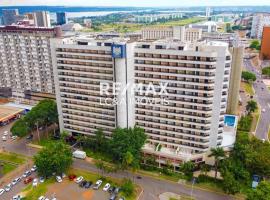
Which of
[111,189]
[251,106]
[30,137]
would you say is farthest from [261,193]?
[30,137]

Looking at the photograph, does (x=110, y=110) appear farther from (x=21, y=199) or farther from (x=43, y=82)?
(x=43, y=82)

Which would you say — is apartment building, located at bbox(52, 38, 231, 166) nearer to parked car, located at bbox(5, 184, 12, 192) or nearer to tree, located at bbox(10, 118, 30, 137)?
tree, located at bbox(10, 118, 30, 137)

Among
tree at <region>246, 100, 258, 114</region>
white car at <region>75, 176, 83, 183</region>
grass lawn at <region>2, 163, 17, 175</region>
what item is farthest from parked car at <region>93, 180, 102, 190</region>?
tree at <region>246, 100, 258, 114</region>

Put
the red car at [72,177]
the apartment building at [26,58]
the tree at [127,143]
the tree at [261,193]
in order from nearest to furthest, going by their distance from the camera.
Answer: the tree at [261,193] → the tree at [127,143] → the red car at [72,177] → the apartment building at [26,58]

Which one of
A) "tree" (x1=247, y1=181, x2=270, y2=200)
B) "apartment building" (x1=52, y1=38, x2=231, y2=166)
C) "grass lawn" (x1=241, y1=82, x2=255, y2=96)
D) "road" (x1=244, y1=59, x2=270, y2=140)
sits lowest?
"road" (x1=244, y1=59, x2=270, y2=140)

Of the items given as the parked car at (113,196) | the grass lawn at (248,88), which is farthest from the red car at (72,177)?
the grass lawn at (248,88)

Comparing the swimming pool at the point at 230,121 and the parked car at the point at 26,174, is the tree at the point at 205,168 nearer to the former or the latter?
the swimming pool at the point at 230,121
